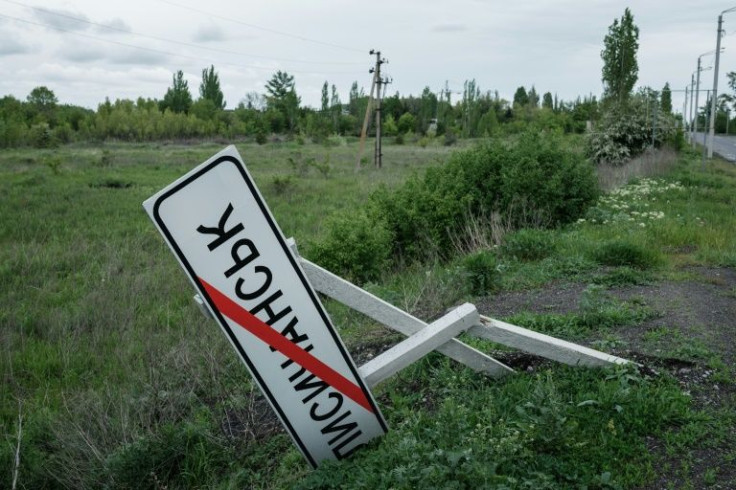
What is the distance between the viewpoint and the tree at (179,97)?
76.7m

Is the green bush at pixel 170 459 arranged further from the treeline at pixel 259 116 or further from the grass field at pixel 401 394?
the treeline at pixel 259 116

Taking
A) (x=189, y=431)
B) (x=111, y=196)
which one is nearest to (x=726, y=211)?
(x=189, y=431)

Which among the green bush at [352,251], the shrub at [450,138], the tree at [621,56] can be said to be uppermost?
the tree at [621,56]

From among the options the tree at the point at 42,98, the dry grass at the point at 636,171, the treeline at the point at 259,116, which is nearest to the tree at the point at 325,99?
the treeline at the point at 259,116

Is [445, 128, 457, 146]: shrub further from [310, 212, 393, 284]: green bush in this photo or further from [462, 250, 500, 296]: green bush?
[462, 250, 500, 296]: green bush

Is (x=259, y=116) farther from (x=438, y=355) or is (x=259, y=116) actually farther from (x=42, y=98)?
(x=438, y=355)

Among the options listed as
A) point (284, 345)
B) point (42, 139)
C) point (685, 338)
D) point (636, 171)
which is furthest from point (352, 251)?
point (42, 139)

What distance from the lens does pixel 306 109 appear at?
7969 centimetres

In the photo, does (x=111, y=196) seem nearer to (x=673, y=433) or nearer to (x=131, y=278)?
(x=131, y=278)

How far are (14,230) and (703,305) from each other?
12867mm

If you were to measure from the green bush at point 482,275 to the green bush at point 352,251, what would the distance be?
2.65 meters

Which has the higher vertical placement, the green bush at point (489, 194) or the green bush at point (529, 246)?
the green bush at point (489, 194)

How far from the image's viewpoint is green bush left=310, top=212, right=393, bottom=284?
349 inches

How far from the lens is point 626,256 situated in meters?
6.84
